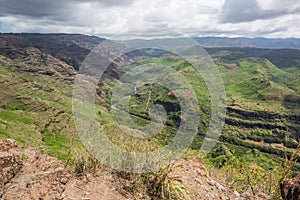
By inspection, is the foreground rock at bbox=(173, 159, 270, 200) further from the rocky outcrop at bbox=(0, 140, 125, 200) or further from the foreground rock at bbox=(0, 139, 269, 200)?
the rocky outcrop at bbox=(0, 140, 125, 200)

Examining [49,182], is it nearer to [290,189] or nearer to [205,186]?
[205,186]

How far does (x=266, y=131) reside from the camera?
5684 inches

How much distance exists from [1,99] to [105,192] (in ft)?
467

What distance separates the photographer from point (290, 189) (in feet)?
12.2

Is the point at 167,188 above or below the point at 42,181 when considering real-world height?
below

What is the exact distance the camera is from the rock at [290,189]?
3615 mm

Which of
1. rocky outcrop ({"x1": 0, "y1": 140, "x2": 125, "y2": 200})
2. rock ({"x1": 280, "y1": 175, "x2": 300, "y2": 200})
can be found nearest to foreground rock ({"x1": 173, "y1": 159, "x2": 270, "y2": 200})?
rock ({"x1": 280, "y1": 175, "x2": 300, "y2": 200})

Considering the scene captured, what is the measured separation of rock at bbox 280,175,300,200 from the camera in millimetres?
3615

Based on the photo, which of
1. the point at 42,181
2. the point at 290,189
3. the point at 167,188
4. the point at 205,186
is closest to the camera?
the point at 42,181

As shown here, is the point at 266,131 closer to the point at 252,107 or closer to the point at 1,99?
the point at 252,107

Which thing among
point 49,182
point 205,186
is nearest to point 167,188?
point 205,186

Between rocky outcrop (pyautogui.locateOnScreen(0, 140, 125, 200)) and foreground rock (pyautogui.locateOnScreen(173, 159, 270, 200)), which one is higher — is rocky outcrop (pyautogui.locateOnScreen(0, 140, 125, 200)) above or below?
above

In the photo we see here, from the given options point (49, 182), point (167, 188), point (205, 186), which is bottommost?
point (205, 186)

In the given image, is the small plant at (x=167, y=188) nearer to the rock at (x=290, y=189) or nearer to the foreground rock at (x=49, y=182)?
the foreground rock at (x=49, y=182)
